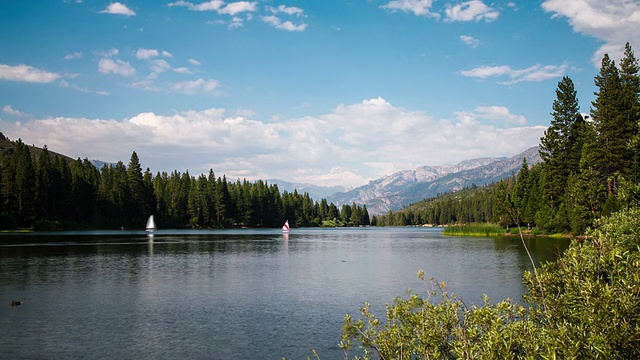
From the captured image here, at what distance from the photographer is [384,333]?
1193 cm

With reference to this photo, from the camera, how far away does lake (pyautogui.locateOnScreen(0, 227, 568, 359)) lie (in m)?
18.9

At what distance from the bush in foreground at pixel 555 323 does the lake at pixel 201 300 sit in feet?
10.00

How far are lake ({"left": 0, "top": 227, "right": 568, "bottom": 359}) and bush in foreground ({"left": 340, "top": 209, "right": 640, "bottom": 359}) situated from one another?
305cm

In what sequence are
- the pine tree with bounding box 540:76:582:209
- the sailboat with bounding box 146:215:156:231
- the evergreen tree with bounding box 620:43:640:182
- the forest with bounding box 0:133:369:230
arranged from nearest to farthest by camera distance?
the evergreen tree with bounding box 620:43:640:182 < the pine tree with bounding box 540:76:582:209 < the forest with bounding box 0:133:369:230 < the sailboat with bounding box 146:215:156:231

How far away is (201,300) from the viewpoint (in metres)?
28.3

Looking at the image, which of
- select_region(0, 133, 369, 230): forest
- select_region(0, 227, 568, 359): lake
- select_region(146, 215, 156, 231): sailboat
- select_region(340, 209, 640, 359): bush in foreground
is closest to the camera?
select_region(340, 209, 640, 359): bush in foreground

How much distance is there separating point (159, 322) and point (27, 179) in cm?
12725

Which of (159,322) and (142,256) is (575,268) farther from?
(142,256)

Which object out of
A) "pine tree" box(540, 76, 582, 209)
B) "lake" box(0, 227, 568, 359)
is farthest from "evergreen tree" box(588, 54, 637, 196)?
"lake" box(0, 227, 568, 359)

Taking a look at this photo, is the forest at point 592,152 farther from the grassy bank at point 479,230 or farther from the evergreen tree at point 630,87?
the grassy bank at point 479,230

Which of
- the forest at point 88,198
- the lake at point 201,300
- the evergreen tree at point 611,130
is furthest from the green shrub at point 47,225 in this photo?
the evergreen tree at point 611,130

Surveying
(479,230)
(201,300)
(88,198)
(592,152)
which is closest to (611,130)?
(592,152)

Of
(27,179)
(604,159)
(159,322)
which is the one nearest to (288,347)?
(159,322)

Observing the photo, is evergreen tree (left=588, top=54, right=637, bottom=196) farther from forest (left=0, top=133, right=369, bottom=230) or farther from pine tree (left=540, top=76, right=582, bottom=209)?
forest (left=0, top=133, right=369, bottom=230)
